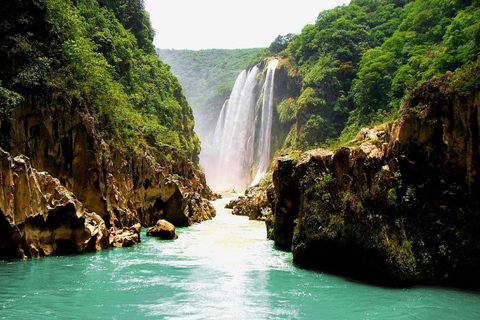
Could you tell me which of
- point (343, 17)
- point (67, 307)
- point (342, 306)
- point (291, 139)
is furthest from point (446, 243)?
point (343, 17)

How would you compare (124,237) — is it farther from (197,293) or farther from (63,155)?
(197,293)

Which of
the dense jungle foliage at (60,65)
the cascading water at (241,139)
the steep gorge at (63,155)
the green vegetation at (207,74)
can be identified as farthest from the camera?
the green vegetation at (207,74)

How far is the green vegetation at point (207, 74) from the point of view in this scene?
80000mm

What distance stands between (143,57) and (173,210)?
21473 mm

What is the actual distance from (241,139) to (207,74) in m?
60.8

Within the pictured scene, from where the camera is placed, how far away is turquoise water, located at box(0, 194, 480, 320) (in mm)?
6137

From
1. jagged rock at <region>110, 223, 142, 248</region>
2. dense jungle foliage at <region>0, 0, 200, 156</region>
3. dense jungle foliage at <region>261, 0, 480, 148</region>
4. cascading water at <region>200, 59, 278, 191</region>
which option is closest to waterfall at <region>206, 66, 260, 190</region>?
cascading water at <region>200, 59, 278, 191</region>

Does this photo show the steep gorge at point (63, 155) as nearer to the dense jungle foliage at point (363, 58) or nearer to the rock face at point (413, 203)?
the rock face at point (413, 203)

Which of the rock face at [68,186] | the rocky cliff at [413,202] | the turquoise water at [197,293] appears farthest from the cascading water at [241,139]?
the rocky cliff at [413,202]

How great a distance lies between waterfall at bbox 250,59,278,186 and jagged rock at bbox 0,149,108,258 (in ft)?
127

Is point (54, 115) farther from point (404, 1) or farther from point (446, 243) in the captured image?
point (404, 1)

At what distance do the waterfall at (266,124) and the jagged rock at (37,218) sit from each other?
3875 cm

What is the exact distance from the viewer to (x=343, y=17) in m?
46.5

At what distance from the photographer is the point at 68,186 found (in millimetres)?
12469
